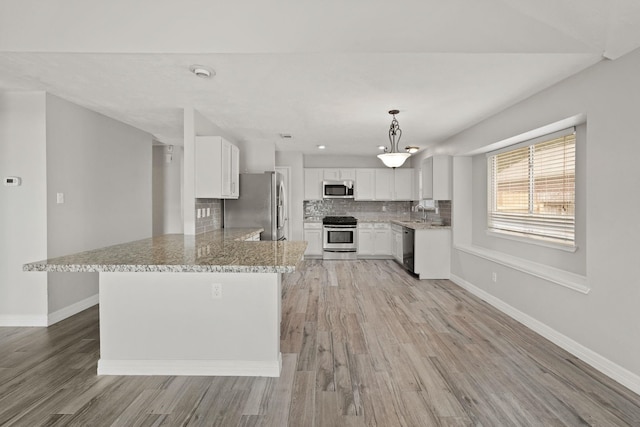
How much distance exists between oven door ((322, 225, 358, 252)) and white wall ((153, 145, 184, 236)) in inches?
115

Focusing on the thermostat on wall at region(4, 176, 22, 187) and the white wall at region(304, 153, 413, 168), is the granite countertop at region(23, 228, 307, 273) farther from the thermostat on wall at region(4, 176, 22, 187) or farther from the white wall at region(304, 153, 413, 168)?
the white wall at region(304, 153, 413, 168)

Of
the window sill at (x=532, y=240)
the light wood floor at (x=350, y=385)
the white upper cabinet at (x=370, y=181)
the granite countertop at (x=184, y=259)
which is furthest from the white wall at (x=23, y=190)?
the window sill at (x=532, y=240)

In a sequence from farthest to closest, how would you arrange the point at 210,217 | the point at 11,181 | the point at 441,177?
the point at 441,177 → the point at 210,217 → the point at 11,181

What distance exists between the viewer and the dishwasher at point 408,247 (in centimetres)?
552

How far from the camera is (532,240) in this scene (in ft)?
12.0

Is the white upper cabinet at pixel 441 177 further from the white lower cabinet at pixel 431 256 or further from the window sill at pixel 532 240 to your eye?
the window sill at pixel 532 240

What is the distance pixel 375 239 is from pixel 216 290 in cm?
513

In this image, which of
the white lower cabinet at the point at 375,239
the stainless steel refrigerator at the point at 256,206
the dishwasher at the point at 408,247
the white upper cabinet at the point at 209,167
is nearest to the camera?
the white upper cabinet at the point at 209,167

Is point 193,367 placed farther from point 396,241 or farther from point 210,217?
point 396,241

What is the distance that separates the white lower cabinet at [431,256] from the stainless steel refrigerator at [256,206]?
7.59 feet

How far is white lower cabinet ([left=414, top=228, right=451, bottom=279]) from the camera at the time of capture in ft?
17.7

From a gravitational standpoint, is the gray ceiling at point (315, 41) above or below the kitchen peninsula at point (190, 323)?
above

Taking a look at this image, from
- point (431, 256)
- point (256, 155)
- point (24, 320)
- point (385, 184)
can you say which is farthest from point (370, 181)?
point (24, 320)

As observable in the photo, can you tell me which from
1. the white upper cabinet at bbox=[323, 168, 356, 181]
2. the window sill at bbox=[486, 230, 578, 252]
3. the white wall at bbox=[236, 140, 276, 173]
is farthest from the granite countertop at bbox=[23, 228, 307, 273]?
the white upper cabinet at bbox=[323, 168, 356, 181]
